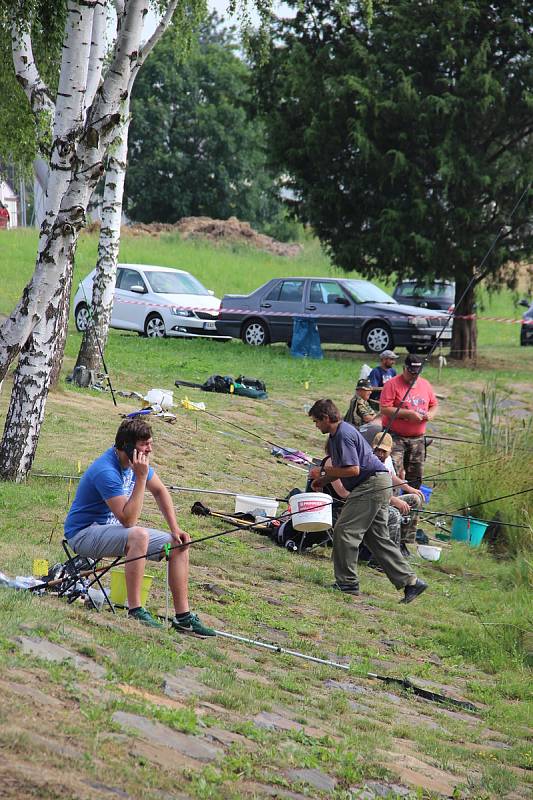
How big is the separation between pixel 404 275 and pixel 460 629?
54.6 ft

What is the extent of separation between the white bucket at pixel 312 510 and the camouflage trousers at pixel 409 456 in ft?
6.94

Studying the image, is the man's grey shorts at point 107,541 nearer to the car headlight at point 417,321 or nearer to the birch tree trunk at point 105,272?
the birch tree trunk at point 105,272

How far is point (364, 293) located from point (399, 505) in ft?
46.3

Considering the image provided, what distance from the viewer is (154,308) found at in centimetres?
2473

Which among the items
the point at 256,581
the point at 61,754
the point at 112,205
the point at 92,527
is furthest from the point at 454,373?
the point at 61,754

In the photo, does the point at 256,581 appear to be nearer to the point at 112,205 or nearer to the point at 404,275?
the point at 112,205

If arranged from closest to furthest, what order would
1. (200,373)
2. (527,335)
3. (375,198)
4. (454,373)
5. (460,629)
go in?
(460,629) → (200,373) → (454,373) → (375,198) → (527,335)

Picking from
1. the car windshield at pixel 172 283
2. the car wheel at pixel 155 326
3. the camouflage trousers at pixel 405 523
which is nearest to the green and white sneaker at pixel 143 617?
the camouflage trousers at pixel 405 523

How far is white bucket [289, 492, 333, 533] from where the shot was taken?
10.1 metres

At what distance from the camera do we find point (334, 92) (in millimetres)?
24234

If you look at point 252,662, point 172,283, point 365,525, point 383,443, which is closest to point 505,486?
point 383,443

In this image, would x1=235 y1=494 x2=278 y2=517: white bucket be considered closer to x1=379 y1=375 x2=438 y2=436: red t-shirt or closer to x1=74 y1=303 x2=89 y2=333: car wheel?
x1=379 y1=375 x2=438 y2=436: red t-shirt

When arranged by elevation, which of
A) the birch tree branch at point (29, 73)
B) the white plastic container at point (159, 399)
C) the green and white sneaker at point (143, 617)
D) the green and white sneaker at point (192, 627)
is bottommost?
the green and white sneaker at point (192, 627)

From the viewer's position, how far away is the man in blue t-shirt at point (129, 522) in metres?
7.19
